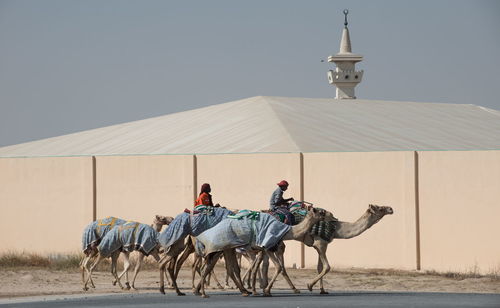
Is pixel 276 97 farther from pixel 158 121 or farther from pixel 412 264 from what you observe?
pixel 412 264

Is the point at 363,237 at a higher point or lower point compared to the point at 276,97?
lower

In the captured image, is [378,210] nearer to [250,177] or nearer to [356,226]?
[356,226]

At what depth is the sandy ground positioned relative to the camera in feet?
70.0

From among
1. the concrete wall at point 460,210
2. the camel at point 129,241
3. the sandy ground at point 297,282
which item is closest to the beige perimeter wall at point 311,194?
the concrete wall at point 460,210

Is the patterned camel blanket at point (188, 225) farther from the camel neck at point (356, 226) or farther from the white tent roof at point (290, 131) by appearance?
the white tent roof at point (290, 131)

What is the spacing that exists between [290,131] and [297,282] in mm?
9162

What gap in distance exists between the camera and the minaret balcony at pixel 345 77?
1796 inches

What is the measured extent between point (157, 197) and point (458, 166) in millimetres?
8272

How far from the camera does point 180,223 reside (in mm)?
20109

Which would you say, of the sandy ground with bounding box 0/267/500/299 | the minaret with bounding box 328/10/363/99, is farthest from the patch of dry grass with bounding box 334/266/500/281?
the minaret with bounding box 328/10/363/99

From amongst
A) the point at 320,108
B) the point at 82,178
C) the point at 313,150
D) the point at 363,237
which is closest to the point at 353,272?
the point at 363,237

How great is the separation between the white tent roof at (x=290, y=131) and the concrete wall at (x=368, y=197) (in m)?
3.57

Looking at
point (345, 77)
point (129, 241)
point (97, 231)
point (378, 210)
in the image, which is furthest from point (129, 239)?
point (345, 77)

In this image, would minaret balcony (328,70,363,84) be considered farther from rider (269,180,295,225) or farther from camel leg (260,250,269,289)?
camel leg (260,250,269,289)
